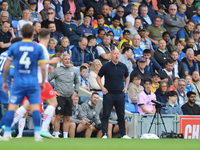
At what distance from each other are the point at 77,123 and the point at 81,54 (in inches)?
141

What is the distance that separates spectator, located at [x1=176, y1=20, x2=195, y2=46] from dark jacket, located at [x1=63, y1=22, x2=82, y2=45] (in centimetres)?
557

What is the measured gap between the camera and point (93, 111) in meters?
11.8

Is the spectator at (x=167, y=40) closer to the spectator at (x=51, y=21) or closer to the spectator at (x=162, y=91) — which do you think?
the spectator at (x=162, y=91)

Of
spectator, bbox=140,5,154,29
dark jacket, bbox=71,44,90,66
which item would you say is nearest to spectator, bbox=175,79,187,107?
dark jacket, bbox=71,44,90,66

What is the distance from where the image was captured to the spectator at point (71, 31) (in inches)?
603

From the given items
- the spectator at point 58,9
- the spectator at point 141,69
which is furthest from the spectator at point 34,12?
the spectator at point 141,69

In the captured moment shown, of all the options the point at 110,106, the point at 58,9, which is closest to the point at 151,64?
the point at 58,9

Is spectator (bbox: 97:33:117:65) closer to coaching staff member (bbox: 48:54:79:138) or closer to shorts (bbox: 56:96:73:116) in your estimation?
coaching staff member (bbox: 48:54:79:138)

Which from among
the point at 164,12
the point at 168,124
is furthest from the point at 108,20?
the point at 168,124

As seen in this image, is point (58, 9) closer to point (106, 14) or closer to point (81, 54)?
point (106, 14)

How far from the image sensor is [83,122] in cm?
1133

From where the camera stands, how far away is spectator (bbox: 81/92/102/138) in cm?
1168

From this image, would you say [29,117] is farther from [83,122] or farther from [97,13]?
[97,13]

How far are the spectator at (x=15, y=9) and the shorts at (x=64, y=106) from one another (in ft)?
17.4
